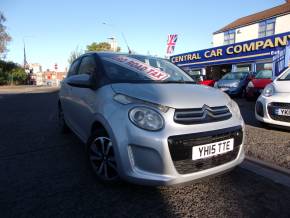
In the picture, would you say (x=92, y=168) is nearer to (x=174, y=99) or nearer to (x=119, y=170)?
(x=119, y=170)

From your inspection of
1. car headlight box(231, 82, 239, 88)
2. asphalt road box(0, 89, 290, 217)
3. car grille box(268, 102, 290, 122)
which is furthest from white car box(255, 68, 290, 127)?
car headlight box(231, 82, 239, 88)

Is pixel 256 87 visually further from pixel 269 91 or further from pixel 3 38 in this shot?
pixel 3 38

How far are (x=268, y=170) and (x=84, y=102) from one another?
2.50 metres

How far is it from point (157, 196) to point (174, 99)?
39.3 inches

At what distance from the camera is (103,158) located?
2.96 meters

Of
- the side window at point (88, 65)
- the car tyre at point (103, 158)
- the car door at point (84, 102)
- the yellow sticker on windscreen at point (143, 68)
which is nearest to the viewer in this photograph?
the car tyre at point (103, 158)

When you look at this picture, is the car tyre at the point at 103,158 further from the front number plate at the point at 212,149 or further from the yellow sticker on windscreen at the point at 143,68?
the yellow sticker on windscreen at the point at 143,68

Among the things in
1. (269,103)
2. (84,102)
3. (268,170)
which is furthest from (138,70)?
(269,103)

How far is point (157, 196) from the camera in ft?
9.06

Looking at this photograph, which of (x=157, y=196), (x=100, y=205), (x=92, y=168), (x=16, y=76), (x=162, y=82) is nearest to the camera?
(x=100, y=205)

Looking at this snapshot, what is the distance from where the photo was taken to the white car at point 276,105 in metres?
4.95

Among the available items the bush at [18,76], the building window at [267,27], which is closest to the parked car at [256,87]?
the building window at [267,27]

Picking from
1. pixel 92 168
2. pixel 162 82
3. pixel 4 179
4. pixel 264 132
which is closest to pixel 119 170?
pixel 92 168

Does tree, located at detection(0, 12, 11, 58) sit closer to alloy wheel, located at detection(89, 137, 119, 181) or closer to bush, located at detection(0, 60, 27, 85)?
bush, located at detection(0, 60, 27, 85)
